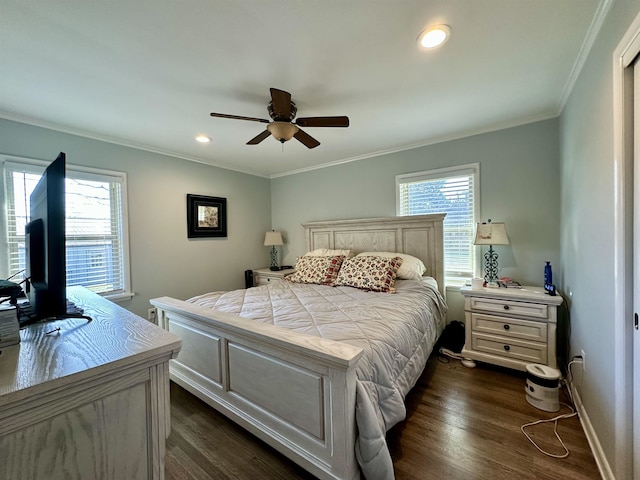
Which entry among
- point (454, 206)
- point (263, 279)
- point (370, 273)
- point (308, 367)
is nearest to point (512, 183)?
point (454, 206)

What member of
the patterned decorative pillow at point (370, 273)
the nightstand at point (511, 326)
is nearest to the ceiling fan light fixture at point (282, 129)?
the patterned decorative pillow at point (370, 273)

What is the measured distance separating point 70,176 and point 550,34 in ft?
13.6

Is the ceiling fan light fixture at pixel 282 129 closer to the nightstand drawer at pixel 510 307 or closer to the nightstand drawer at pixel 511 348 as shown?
the nightstand drawer at pixel 510 307

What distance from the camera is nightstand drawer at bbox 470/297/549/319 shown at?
2293mm

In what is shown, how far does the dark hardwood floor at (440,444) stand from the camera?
1.47 meters

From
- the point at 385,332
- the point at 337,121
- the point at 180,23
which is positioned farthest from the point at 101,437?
the point at 337,121

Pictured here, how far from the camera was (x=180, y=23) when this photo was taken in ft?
4.67

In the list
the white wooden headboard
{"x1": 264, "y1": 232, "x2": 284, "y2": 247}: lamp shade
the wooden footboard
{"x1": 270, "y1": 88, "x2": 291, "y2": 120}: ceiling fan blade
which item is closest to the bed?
the wooden footboard

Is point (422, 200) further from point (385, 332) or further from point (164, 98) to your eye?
point (164, 98)

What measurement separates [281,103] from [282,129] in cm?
21

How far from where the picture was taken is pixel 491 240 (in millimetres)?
2611

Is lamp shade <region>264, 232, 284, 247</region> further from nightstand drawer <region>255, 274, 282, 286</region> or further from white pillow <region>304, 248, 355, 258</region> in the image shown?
white pillow <region>304, 248, 355, 258</region>

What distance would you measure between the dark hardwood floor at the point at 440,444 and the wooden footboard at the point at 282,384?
117mm

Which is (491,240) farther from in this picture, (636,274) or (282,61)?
Answer: (282,61)
